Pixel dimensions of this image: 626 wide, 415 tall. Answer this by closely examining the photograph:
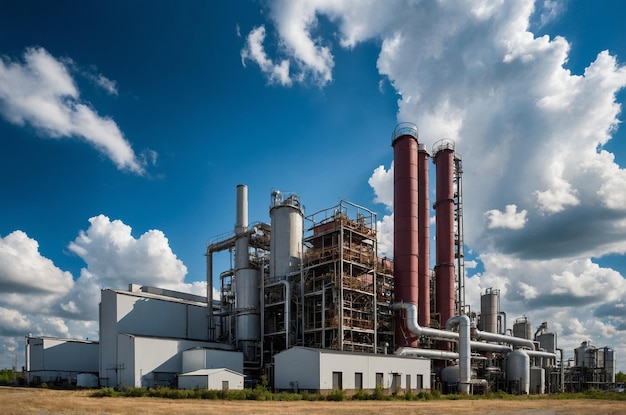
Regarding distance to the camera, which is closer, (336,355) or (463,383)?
(336,355)

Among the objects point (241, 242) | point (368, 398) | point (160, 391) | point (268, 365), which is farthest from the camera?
point (241, 242)

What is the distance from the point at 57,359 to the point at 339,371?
3420cm

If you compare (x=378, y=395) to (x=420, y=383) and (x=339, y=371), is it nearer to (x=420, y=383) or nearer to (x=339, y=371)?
(x=339, y=371)

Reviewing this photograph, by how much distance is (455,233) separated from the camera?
62875 mm

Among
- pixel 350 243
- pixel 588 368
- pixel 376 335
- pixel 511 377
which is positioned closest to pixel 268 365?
pixel 376 335

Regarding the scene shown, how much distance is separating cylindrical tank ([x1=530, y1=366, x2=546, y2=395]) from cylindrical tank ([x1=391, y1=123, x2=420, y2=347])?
18619 millimetres

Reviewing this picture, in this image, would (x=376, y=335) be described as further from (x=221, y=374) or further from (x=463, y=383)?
(x=221, y=374)

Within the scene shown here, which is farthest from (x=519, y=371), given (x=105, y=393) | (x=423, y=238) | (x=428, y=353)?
(x=105, y=393)

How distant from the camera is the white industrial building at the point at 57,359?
54.1 meters

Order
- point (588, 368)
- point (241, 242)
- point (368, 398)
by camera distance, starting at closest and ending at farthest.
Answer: point (368, 398), point (241, 242), point (588, 368)

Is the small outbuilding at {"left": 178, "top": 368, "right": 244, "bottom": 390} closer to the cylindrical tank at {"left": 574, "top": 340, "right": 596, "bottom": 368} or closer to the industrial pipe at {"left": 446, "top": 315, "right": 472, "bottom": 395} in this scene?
the industrial pipe at {"left": 446, "top": 315, "right": 472, "bottom": 395}

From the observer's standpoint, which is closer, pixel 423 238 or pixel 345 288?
pixel 345 288

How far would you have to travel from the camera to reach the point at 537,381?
59.0 meters

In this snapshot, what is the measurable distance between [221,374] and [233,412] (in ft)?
50.3
